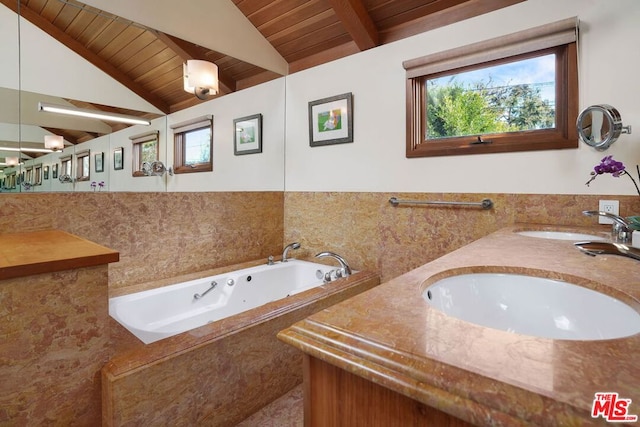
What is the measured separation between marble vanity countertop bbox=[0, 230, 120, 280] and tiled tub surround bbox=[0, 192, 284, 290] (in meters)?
0.40

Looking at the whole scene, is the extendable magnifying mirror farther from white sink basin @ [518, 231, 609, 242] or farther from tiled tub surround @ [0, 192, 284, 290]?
tiled tub surround @ [0, 192, 284, 290]

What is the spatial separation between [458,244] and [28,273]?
2.14m

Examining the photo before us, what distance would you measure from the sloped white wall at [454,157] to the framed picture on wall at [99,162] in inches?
60.2

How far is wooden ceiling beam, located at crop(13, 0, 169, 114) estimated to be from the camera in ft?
5.67

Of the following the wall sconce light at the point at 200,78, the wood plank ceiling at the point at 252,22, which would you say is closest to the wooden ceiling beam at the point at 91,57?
the wood plank ceiling at the point at 252,22

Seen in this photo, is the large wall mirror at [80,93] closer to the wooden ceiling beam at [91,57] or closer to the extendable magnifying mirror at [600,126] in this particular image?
the wooden ceiling beam at [91,57]

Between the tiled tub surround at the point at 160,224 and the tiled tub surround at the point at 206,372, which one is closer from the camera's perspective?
the tiled tub surround at the point at 206,372

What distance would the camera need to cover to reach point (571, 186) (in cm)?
172

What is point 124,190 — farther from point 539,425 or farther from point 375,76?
point 539,425

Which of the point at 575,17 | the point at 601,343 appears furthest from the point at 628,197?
the point at 601,343

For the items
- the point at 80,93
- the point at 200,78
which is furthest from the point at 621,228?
the point at 80,93

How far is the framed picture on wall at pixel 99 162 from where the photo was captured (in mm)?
1903

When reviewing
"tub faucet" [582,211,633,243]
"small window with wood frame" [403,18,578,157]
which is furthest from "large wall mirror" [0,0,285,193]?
"tub faucet" [582,211,633,243]

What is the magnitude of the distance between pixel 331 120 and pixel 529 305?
2188mm
